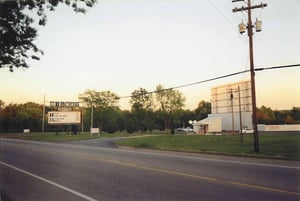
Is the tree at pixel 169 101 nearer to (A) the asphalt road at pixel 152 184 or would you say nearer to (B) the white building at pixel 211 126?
(B) the white building at pixel 211 126

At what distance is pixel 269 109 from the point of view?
402 feet

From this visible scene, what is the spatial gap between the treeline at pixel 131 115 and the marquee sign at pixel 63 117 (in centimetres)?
1054

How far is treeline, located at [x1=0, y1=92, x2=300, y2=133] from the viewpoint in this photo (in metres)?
94.5

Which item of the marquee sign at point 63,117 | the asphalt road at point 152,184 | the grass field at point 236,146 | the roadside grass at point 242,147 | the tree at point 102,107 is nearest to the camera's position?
the asphalt road at point 152,184

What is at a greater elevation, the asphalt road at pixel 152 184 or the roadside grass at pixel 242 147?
the roadside grass at pixel 242 147

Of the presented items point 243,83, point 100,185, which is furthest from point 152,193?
point 243,83

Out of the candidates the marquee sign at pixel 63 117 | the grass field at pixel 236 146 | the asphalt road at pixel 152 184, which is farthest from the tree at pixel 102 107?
the asphalt road at pixel 152 184

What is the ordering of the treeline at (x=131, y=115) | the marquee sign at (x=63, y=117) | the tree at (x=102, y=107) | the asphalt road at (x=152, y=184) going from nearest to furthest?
the asphalt road at (x=152, y=184), the marquee sign at (x=63, y=117), the treeline at (x=131, y=115), the tree at (x=102, y=107)

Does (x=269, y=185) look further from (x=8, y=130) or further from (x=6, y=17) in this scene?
(x=8, y=130)

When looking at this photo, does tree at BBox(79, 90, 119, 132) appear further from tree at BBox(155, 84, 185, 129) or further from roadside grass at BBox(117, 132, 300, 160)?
roadside grass at BBox(117, 132, 300, 160)

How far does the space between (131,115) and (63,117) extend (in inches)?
1152

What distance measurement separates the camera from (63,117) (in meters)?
71.6

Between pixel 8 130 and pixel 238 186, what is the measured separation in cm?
9438

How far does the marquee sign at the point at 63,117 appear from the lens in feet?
232
